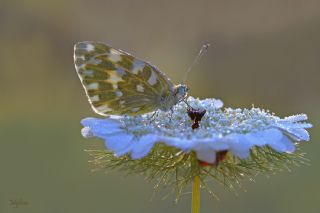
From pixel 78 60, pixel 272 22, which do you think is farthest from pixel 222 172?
pixel 272 22

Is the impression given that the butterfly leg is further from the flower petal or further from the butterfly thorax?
the flower petal

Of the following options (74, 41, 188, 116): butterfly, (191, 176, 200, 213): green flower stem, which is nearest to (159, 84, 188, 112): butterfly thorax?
(74, 41, 188, 116): butterfly

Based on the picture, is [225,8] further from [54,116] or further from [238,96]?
[54,116]

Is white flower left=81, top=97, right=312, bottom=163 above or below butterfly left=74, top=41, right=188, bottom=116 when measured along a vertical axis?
below

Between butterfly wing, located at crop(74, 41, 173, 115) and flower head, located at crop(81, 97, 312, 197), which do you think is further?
butterfly wing, located at crop(74, 41, 173, 115)

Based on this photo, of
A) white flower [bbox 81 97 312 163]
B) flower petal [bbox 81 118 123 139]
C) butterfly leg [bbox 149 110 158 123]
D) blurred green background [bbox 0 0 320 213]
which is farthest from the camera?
blurred green background [bbox 0 0 320 213]

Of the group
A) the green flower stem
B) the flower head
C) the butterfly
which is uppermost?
the butterfly

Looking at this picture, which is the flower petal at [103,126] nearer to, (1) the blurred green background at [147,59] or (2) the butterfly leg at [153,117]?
(2) the butterfly leg at [153,117]

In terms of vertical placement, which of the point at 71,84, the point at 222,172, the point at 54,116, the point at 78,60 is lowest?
the point at 222,172
